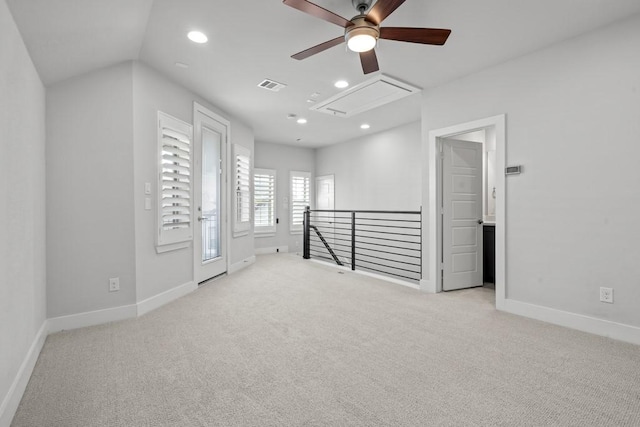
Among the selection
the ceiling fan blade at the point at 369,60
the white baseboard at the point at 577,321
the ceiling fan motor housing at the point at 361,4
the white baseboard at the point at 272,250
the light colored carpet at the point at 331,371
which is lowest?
the light colored carpet at the point at 331,371

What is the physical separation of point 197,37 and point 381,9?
5.72ft

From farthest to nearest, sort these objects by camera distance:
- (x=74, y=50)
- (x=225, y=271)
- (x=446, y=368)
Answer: (x=225, y=271) < (x=74, y=50) < (x=446, y=368)

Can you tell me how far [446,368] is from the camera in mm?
2145

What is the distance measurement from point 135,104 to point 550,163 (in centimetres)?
421

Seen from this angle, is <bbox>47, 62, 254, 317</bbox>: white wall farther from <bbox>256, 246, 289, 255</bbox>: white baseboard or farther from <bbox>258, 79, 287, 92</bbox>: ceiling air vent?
<bbox>256, 246, 289, 255</bbox>: white baseboard

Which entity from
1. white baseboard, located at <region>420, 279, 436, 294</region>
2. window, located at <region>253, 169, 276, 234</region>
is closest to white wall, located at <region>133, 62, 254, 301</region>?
white baseboard, located at <region>420, 279, 436, 294</region>

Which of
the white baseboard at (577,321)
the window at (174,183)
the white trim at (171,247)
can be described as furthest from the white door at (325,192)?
the white baseboard at (577,321)

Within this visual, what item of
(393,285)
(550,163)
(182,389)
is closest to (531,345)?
(550,163)

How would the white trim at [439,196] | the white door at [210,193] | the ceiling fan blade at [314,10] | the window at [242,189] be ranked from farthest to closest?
the window at [242,189], the white door at [210,193], the white trim at [439,196], the ceiling fan blade at [314,10]

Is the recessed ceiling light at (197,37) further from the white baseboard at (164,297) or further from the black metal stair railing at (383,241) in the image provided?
the black metal stair railing at (383,241)

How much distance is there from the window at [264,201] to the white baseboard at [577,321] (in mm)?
5278

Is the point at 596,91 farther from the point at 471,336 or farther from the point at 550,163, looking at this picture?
the point at 471,336

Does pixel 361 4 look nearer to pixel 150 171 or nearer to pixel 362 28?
pixel 362 28

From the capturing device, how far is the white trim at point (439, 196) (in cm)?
338
